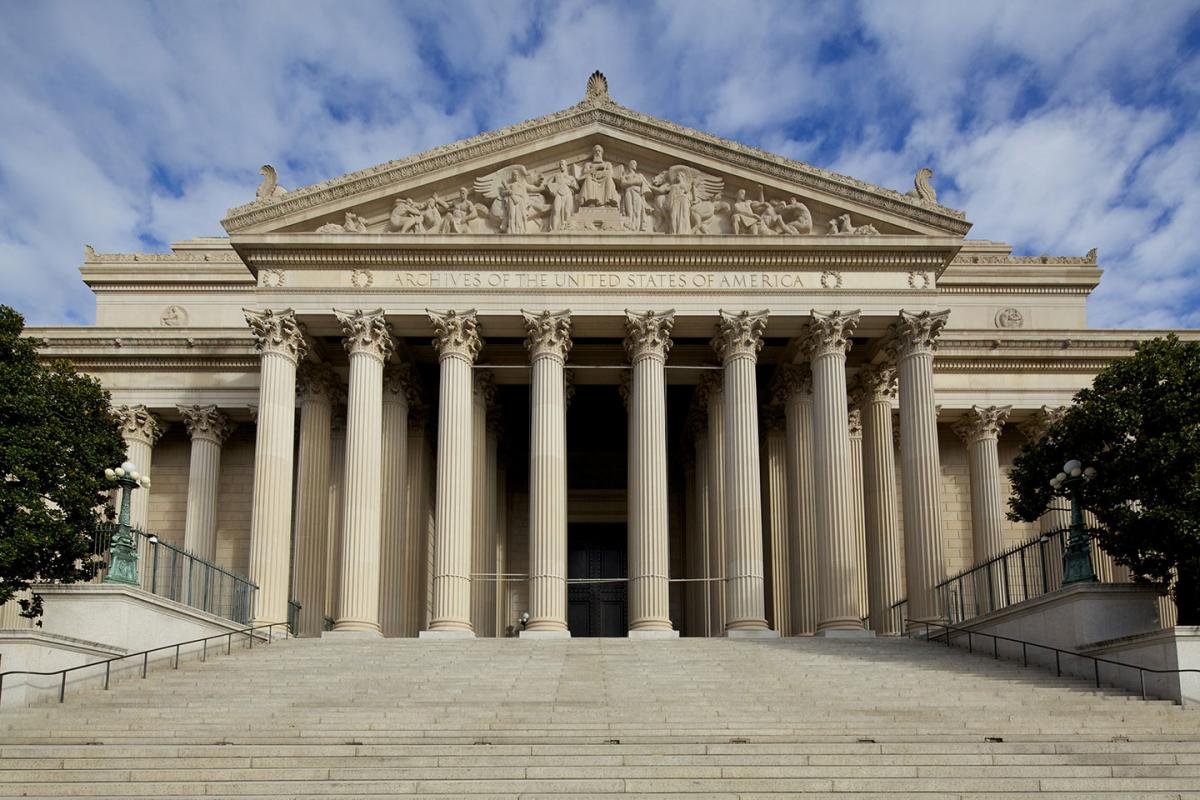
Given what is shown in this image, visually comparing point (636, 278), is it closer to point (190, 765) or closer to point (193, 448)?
point (193, 448)

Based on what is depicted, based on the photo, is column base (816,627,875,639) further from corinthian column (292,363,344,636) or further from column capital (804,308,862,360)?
corinthian column (292,363,344,636)

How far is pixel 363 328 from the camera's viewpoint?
37.5m

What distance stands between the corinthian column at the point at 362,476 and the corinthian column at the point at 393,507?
4.24 ft

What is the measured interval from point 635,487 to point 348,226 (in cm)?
1147

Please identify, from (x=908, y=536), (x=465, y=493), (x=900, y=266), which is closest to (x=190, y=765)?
(x=465, y=493)

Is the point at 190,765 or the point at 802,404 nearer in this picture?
the point at 190,765

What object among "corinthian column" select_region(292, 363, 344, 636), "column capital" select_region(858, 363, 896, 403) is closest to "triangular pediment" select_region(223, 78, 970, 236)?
"column capital" select_region(858, 363, 896, 403)

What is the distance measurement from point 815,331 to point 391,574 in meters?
15.0

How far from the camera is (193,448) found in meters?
45.1

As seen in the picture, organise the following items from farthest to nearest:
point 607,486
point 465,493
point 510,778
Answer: point 607,486, point 465,493, point 510,778

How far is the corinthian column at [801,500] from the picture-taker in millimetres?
39469

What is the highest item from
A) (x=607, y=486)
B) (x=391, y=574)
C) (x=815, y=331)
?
(x=815, y=331)

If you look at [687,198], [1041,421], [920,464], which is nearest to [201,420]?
[687,198]

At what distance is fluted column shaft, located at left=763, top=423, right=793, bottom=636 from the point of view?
41.8 metres
